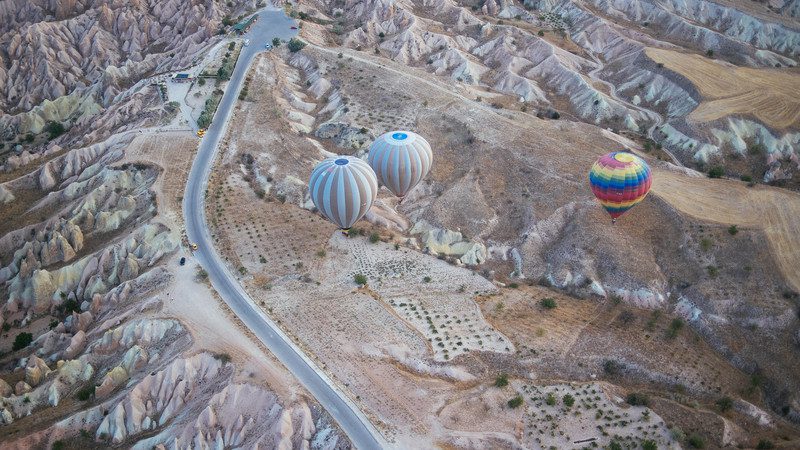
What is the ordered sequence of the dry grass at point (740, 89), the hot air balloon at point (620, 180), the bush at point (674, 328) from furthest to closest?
the dry grass at point (740, 89), the hot air balloon at point (620, 180), the bush at point (674, 328)

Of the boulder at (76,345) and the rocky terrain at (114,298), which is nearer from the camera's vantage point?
the rocky terrain at (114,298)

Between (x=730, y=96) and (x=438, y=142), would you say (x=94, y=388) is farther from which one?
(x=730, y=96)

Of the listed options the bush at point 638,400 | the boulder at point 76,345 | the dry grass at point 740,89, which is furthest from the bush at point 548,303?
the boulder at point 76,345

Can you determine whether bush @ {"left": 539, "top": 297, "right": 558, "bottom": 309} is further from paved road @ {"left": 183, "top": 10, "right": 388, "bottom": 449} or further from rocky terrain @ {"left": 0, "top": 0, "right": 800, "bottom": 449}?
→ paved road @ {"left": 183, "top": 10, "right": 388, "bottom": 449}

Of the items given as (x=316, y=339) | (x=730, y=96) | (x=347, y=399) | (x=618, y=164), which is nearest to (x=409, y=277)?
(x=316, y=339)

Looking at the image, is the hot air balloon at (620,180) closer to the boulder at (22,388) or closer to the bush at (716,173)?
the bush at (716,173)

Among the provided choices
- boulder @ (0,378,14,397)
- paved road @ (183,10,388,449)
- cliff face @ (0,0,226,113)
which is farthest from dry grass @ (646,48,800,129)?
boulder @ (0,378,14,397)

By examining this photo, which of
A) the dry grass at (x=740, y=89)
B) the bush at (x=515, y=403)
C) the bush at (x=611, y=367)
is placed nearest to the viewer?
the bush at (x=515, y=403)
